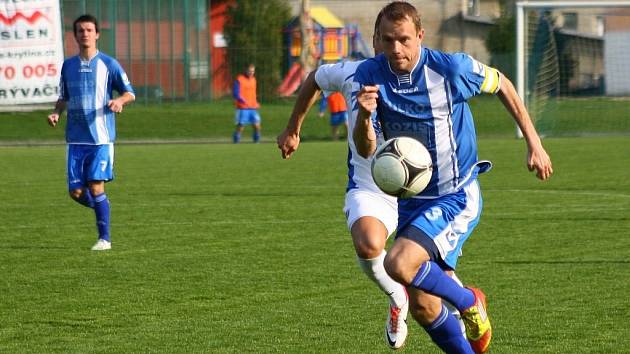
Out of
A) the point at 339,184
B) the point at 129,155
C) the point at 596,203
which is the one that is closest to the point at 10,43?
the point at 129,155

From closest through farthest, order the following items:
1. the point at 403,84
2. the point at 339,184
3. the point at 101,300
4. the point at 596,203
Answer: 1. the point at 403,84
2. the point at 101,300
3. the point at 596,203
4. the point at 339,184

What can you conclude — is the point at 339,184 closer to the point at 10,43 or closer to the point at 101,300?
the point at 101,300

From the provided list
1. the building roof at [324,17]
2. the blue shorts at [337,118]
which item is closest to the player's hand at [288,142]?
the blue shorts at [337,118]

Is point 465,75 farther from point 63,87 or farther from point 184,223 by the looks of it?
point 184,223

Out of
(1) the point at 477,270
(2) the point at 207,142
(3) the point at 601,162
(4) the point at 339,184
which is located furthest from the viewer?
(2) the point at 207,142

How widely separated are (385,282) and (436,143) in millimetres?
897

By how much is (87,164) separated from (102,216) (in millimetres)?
528

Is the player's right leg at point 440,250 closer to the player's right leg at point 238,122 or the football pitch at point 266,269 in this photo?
the football pitch at point 266,269

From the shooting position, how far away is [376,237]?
6.16m

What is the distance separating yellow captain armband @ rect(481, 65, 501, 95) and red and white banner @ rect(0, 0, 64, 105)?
22102 mm

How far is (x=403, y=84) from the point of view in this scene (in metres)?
5.99

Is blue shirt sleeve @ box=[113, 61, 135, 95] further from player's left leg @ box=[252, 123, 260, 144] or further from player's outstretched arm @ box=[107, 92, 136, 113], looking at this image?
player's left leg @ box=[252, 123, 260, 144]

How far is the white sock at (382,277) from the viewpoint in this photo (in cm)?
627

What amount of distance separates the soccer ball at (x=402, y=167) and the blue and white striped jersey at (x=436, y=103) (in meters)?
0.15
